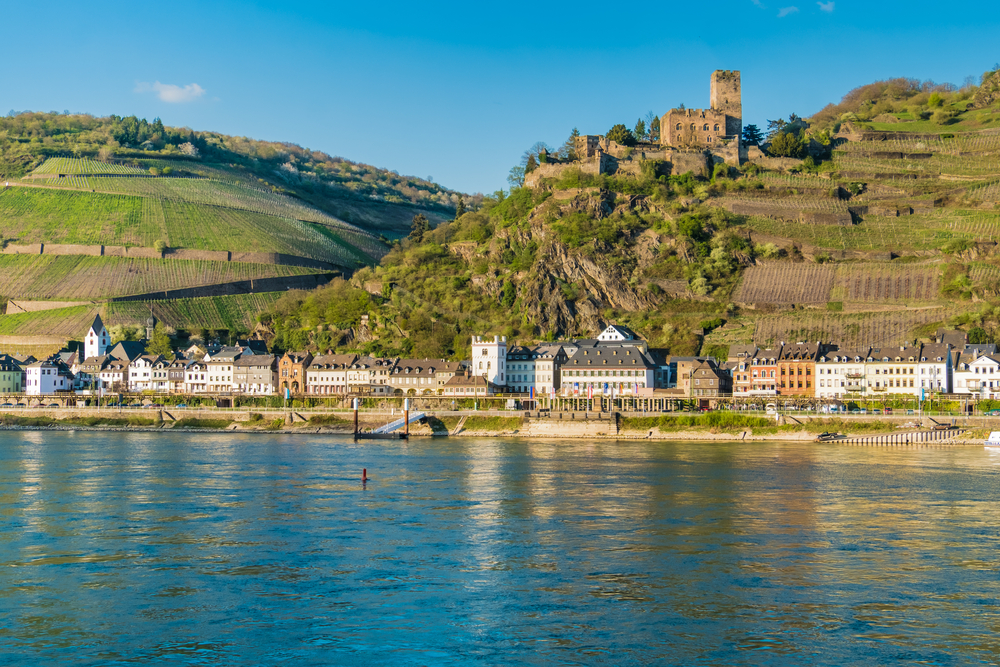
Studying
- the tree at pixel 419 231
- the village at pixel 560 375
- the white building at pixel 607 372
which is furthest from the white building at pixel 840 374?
the tree at pixel 419 231

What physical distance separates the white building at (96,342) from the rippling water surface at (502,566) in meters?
59.7

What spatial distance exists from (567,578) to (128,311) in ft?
306

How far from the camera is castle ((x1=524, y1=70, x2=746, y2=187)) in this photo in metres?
104

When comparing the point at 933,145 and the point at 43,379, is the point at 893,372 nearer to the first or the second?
the point at 933,145

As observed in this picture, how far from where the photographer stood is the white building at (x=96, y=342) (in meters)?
102

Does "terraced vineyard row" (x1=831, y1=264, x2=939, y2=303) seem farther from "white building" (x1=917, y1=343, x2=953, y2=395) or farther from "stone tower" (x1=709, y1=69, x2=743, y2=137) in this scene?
"stone tower" (x1=709, y1=69, x2=743, y2=137)

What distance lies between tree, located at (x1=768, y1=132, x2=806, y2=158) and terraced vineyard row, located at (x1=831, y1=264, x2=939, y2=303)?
21827 millimetres

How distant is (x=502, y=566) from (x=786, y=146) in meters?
90.3

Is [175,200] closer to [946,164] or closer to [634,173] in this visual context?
[634,173]

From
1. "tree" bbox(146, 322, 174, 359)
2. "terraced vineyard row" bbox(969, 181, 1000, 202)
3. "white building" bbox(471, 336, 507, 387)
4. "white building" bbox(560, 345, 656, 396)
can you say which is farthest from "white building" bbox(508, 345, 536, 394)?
"terraced vineyard row" bbox(969, 181, 1000, 202)

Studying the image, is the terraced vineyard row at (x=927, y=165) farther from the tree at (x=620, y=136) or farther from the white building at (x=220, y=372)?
the white building at (x=220, y=372)

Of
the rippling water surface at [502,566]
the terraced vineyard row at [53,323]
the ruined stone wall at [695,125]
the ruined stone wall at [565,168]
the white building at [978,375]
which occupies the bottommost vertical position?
the rippling water surface at [502,566]

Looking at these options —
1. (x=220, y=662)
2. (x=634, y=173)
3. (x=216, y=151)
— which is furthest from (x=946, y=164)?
(x=216, y=151)

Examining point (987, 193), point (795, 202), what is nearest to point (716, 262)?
point (795, 202)
